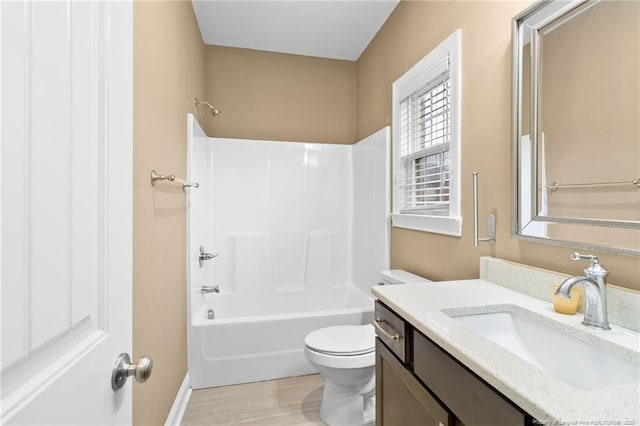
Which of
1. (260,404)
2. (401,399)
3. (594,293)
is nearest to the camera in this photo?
(594,293)

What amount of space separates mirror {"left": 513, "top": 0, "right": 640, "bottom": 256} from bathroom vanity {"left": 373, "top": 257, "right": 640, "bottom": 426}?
0.63 ft

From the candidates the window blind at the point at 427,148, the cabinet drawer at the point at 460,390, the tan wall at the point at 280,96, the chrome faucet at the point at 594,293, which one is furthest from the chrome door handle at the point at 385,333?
the tan wall at the point at 280,96

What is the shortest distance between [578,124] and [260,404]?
7.07ft

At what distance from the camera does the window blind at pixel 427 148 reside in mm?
1810

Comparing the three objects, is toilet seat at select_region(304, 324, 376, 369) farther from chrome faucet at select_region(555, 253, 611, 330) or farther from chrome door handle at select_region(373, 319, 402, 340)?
chrome faucet at select_region(555, 253, 611, 330)

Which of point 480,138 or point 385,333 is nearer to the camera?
point 385,333

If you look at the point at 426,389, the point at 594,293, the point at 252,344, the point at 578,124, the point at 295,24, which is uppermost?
the point at 295,24

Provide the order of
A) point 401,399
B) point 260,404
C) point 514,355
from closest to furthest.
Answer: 1. point 514,355
2. point 401,399
3. point 260,404

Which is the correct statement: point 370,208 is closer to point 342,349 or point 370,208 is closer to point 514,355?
point 342,349

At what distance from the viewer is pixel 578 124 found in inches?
42.3

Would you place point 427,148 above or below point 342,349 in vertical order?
above

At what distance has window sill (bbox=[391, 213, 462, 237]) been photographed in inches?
65.7

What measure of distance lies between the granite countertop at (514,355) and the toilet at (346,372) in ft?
2.21

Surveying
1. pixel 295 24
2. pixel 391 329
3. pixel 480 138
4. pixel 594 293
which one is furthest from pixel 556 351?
pixel 295 24
